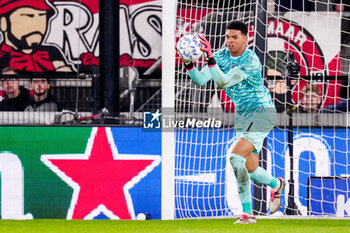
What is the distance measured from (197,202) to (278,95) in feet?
4.77

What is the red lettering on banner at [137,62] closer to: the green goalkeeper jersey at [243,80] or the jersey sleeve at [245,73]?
the green goalkeeper jersey at [243,80]

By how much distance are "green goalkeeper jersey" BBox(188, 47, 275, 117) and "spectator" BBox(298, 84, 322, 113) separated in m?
1.13

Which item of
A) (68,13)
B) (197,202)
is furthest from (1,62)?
(197,202)

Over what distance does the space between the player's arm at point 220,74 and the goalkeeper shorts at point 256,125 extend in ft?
1.30

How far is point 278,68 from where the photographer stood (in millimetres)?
9531

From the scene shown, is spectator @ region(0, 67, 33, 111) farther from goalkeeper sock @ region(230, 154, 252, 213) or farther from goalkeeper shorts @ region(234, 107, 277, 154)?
goalkeeper sock @ region(230, 154, 252, 213)

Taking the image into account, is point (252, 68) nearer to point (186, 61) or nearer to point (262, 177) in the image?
point (186, 61)

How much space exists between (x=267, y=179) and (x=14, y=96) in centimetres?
356

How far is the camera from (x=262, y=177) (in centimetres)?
790

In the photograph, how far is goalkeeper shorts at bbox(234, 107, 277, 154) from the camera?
7823mm

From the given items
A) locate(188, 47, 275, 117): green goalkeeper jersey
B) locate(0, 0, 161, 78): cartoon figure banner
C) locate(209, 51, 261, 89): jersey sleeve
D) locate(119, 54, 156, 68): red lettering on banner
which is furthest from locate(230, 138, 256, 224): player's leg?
locate(0, 0, 161, 78): cartoon figure banner

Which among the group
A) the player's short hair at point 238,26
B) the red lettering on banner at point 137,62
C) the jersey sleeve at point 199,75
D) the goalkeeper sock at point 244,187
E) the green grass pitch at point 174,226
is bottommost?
the green grass pitch at point 174,226

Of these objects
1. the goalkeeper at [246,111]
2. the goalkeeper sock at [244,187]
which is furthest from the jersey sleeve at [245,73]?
the goalkeeper sock at [244,187]

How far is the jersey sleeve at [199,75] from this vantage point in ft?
25.0
